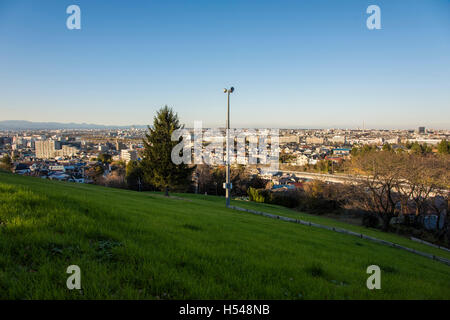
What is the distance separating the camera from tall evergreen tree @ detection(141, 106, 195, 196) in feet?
72.4

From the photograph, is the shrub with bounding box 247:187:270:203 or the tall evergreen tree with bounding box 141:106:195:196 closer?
the tall evergreen tree with bounding box 141:106:195:196

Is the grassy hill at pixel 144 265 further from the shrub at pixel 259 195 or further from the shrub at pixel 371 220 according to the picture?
the shrub at pixel 259 195

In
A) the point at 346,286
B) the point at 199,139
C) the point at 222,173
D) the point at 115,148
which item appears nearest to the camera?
the point at 346,286

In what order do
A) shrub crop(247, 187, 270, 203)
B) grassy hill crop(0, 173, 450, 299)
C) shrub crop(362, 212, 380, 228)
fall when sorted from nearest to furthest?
grassy hill crop(0, 173, 450, 299) → shrub crop(362, 212, 380, 228) → shrub crop(247, 187, 270, 203)

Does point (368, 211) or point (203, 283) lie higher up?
point (203, 283)

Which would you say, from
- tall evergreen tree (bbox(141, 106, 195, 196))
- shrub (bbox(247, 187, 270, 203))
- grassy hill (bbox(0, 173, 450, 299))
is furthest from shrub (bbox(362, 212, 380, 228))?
grassy hill (bbox(0, 173, 450, 299))

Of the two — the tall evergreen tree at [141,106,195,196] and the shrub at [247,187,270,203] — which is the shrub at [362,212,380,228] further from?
the tall evergreen tree at [141,106,195,196]

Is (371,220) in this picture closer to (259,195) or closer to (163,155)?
(259,195)
